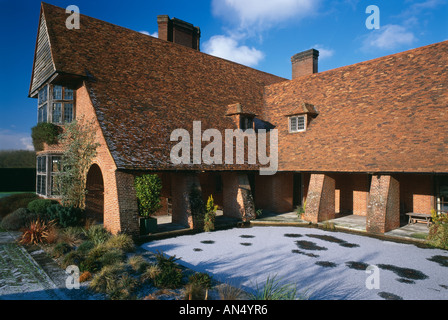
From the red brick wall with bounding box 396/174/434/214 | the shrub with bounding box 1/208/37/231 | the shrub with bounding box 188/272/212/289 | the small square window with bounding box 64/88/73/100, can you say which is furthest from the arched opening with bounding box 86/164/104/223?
the red brick wall with bounding box 396/174/434/214

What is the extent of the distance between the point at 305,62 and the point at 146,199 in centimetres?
1973

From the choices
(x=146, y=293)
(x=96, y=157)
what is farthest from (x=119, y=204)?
(x=146, y=293)

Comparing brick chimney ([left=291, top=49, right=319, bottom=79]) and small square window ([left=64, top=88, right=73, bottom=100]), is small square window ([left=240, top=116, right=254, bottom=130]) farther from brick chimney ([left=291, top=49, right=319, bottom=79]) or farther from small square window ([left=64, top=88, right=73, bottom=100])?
small square window ([left=64, top=88, right=73, bottom=100])

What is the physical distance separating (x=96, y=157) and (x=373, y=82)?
52.6ft

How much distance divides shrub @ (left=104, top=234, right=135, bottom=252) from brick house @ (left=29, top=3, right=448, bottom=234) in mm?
843

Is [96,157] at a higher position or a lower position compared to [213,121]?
lower

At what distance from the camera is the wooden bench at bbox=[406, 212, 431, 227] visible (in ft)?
46.6

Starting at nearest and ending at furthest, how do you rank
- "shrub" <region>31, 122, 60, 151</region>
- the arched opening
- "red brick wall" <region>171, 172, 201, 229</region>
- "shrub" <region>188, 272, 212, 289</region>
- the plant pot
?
"shrub" <region>188, 272, 212, 289</region> → the plant pot → "red brick wall" <region>171, 172, 201, 229</region> → the arched opening → "shrub" <region>31, 122, 60, 151</region>

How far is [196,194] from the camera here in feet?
46.0

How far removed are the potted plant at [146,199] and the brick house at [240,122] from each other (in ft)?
1.98

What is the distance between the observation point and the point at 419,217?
14977mm

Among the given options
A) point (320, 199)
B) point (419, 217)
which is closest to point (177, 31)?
point (320, 199)

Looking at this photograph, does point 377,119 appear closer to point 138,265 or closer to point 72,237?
point 138,265

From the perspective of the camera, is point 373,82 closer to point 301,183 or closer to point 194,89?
point 301,183
